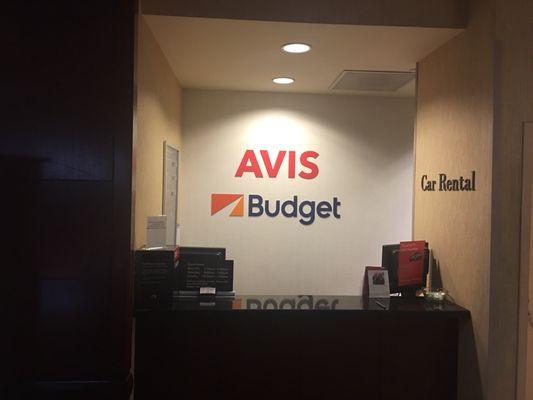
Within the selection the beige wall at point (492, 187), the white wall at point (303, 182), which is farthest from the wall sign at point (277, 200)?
the beige wall at point (492, 187)

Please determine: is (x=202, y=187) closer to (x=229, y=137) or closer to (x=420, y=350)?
(x=229, y=137)

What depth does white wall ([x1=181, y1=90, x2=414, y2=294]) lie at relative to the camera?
463 centimetres

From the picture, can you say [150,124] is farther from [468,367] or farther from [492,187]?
[468,367]

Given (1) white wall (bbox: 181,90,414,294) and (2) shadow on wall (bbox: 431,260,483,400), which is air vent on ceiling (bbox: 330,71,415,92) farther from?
(2) shadow on wall (bbox: 431,260,483,400)

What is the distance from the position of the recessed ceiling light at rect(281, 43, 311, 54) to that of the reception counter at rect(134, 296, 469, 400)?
1.56m

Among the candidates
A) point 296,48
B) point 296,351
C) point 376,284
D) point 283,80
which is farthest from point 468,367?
point 283,80

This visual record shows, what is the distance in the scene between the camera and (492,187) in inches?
95.0

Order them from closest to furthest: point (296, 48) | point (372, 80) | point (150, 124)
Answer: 1. point (150, 124)
2. point (296, 48)
3. point (372, 80)

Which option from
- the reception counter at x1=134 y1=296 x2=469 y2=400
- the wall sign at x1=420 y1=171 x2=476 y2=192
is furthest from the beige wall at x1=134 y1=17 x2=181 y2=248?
the wall sign at x1=420 y1=171 x2=476 y2=192

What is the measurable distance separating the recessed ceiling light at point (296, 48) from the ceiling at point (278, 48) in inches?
1.5

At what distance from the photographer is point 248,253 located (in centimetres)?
467

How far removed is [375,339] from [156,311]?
3.73 ft

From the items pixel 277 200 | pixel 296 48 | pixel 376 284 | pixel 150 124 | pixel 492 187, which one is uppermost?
pixel 296 48

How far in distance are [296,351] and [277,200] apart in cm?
225
